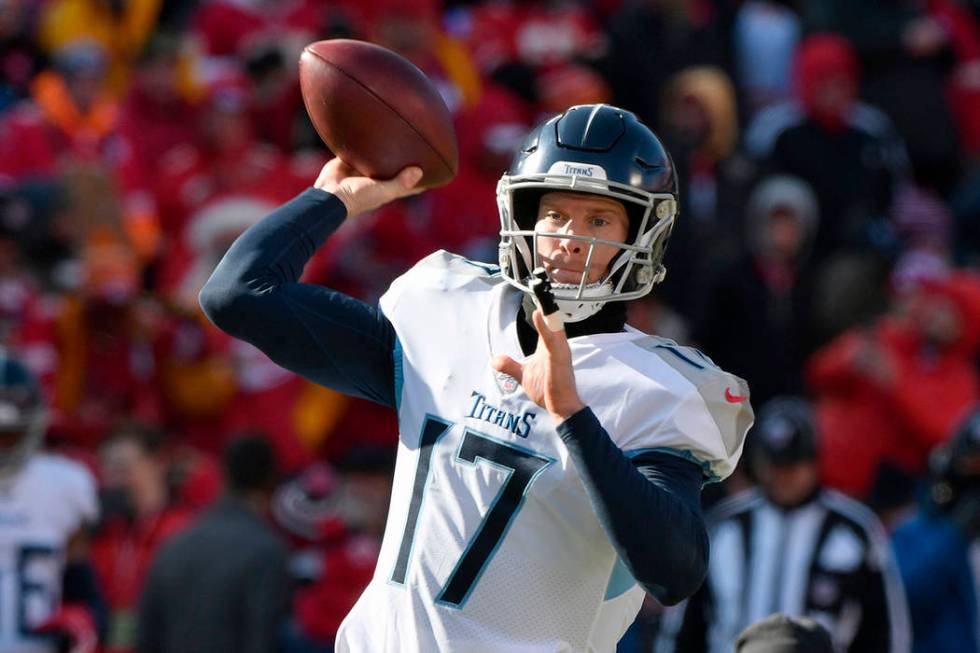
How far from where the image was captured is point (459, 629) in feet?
10.1

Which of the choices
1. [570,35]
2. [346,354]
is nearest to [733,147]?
[570,35]

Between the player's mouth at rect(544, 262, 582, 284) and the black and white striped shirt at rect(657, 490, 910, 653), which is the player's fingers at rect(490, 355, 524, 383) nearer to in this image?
the player's mouth at rect(544, 262, 582, 284)

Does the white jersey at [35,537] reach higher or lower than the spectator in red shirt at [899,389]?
lower

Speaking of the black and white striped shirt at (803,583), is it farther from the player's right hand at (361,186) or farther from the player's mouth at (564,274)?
the player's mouth at (564,274)

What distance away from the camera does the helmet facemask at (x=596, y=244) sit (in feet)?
10.4

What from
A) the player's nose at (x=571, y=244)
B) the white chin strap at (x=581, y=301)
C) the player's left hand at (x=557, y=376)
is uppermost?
the player's nose at (x=571, y=244)

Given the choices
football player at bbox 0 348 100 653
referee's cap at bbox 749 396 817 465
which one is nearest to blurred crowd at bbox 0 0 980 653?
referee's cap at bbox 749 396 817 465

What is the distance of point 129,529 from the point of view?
712cm

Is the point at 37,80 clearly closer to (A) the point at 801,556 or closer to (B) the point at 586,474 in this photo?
(A) the point at 801,556

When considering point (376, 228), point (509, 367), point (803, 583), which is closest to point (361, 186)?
point (509, 367)

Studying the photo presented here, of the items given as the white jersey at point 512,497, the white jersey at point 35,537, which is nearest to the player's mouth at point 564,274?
the white jersey at point 512,497

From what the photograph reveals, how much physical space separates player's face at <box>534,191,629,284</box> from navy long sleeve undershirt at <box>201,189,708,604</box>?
0.35 meters

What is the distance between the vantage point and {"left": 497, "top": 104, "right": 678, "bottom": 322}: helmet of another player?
10.5 feet

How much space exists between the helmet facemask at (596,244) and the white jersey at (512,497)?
0.09 metres
